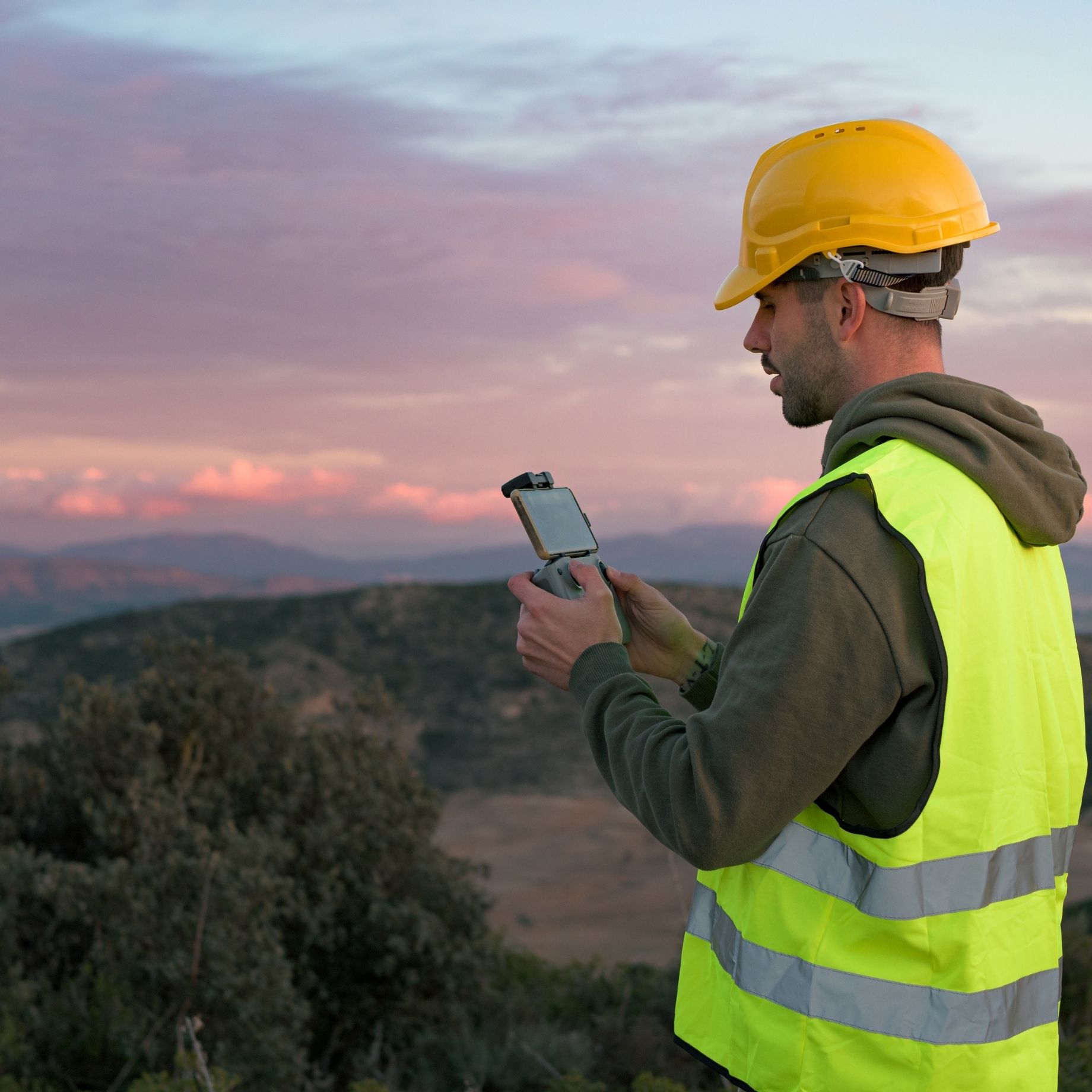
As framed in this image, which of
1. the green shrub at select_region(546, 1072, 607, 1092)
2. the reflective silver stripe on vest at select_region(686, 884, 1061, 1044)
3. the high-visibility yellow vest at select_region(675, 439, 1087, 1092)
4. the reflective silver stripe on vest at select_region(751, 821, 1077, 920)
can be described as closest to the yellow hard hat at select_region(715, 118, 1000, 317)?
the high-visibility yellow vest at select_region(675, 439, 1087, 1092)

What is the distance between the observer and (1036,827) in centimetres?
191

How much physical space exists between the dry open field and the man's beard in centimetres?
741

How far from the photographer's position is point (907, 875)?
1730mm

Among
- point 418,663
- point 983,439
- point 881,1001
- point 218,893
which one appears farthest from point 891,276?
point 418,663

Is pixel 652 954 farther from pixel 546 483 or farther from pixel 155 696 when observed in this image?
pixel 546 483

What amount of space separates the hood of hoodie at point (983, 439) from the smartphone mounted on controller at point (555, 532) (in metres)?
0.58

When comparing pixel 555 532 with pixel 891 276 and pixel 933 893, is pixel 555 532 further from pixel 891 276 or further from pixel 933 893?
pixel 933 893

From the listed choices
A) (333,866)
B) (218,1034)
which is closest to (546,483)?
(218,1034)

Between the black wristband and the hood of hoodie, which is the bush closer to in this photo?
the black wristband

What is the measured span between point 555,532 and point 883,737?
91 centimetres

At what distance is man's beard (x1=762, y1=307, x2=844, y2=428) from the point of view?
2.08 metres

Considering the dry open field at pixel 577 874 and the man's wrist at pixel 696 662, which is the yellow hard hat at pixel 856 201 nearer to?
the man's wrist at pixel 696 662

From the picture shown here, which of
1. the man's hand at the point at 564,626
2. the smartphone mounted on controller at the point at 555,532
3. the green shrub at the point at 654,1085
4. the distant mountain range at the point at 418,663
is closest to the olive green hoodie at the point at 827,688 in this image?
the man's hand at the point at 564,626

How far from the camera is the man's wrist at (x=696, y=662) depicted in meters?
2.66
